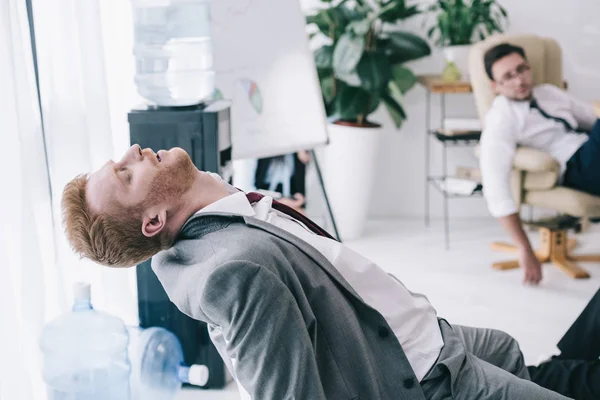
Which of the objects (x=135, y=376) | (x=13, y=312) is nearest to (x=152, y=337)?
(x=135, y=376)

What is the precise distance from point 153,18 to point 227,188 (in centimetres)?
141

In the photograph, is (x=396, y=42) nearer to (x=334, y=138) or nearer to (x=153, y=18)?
(x=334, y=138)

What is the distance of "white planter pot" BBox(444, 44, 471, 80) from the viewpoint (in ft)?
13.4

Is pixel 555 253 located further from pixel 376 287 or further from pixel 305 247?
pixel 305 247

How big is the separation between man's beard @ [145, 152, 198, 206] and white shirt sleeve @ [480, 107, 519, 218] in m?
1.92

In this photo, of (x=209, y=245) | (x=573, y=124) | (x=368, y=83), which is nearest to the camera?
(x=209, y=245)

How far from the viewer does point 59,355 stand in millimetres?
2186

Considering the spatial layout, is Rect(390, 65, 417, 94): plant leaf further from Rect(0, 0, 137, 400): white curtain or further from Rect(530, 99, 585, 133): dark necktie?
Rect(0, 0, 137, 400): white curtain

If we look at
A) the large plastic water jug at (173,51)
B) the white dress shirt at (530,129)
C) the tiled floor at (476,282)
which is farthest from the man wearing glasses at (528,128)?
the large plastic water jug at (173,51)

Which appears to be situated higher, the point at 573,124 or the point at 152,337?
the point at 573,124

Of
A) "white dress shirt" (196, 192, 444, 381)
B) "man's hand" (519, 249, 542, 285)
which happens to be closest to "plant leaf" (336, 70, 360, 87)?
"man's hand" (519, 249, 542, 285)

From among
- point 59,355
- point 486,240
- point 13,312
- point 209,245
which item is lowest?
point 486,240

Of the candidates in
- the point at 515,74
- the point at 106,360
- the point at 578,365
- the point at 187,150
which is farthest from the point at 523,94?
the point at 106,360

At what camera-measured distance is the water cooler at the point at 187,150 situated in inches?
93.1
